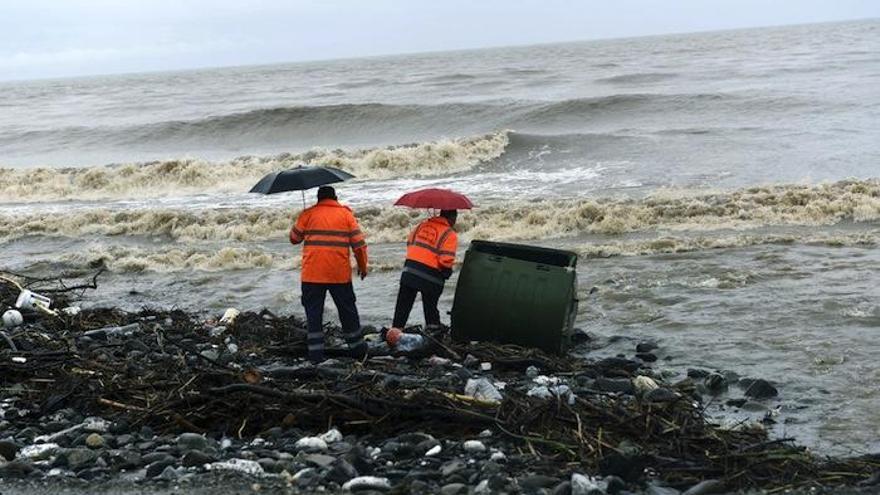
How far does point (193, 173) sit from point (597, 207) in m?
13.2

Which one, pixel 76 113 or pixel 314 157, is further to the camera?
pixel 76 113

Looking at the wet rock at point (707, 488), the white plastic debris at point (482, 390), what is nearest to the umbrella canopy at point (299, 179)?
the white plastic debris at point (482, 390)

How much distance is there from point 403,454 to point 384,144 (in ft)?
87.6

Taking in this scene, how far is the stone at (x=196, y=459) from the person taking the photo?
5262 mm

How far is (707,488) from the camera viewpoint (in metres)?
4.95

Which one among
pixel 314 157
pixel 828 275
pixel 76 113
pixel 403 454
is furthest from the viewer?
pixel 76 113

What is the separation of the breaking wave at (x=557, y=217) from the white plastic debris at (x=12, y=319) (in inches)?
304

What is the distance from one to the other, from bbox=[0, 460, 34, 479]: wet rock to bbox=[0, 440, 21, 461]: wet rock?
167mm

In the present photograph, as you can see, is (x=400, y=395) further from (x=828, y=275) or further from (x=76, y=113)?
(x=76, y=113)

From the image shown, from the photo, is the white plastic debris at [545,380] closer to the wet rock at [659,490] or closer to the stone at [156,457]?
the wet rock at [659,490]

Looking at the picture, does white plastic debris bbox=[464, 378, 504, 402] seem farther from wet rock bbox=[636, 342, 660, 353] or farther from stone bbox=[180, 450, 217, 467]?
wet rock bbox=[636, 342, 660, 353]

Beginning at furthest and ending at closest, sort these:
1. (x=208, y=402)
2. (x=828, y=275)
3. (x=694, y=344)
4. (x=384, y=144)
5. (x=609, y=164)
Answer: (x=384, y=144) < (x=609, y=164) < (x=828, y=275) < (x=694, y=344) < (x=208, y=402)

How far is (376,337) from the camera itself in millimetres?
8883

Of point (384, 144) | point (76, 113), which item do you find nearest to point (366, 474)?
point (384, 144)
